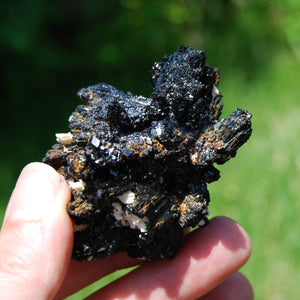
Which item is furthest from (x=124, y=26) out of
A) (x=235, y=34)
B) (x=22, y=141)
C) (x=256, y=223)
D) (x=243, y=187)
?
(x=256, y=223)

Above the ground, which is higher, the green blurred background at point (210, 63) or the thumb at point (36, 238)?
the green blurred background at point (210, 63)

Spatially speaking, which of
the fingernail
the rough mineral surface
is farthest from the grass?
the fingernail

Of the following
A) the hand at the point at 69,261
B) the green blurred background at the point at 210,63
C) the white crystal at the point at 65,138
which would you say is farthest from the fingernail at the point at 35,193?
the green blurred background at the point at 210,63

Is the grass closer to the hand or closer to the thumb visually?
the hand

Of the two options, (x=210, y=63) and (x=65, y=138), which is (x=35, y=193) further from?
(x=210, y=63)

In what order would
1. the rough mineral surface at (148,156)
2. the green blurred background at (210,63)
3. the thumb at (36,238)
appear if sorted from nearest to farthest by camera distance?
the thumb at (36,238)
the rough mineral surface at (148,156)
the green blurred background at (210,63)

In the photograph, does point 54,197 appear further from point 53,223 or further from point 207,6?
point 207,6

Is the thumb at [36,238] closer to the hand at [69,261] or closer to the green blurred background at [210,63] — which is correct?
the hand at [69,261]

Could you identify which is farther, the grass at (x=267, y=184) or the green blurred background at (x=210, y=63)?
the green blurred background at (x=210, y=63)
